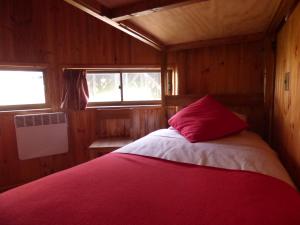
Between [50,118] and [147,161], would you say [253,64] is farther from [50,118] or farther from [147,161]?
[50,118]

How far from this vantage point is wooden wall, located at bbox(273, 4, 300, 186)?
1.39 meters

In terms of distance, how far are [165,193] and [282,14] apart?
166 centimetres

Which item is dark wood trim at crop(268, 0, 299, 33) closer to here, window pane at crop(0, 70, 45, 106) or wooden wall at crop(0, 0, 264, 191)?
wooden wall at crop(0, 0, 264, 191)

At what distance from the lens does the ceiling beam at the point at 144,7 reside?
133cm

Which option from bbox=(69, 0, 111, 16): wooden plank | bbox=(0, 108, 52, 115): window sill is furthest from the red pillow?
bbox=(0, 108, 52, 115): window sill

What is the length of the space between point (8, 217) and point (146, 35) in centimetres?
192

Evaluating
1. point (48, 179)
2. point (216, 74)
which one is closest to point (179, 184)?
point (48, 179)

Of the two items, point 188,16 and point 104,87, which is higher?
point 188,16

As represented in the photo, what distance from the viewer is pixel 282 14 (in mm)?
1641

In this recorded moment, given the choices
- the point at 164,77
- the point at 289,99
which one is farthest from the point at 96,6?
the point at 289,99

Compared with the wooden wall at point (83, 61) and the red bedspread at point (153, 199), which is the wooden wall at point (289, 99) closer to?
the wooden wall at point (83, 61)

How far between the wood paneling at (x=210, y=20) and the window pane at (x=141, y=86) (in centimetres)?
70

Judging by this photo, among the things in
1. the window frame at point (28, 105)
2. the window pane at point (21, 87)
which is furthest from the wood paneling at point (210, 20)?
the window pane at point (21, 87)

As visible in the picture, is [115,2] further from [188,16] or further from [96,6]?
[188,16]
